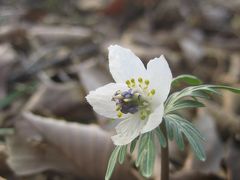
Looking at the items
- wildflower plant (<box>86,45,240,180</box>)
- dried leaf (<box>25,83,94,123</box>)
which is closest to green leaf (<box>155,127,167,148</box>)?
wildflower plant (<box>86,45,240,180</box>)

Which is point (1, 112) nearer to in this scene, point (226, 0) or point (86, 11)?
point (86, 11)

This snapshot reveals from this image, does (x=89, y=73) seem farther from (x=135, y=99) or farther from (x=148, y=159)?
(x=148, y=159)

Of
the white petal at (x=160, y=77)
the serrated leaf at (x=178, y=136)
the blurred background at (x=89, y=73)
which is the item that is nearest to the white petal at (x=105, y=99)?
the white petal at (x=160, y=77)

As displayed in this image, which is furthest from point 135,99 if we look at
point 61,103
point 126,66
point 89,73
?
point 89,73

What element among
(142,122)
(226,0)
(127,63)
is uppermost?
(127,63)

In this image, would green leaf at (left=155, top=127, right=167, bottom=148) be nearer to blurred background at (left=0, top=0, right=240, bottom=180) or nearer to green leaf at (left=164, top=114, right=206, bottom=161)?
green leaf at (left=164, top=114, right=206, bottom=161)

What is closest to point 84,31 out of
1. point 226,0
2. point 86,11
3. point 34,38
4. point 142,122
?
point 34,38
